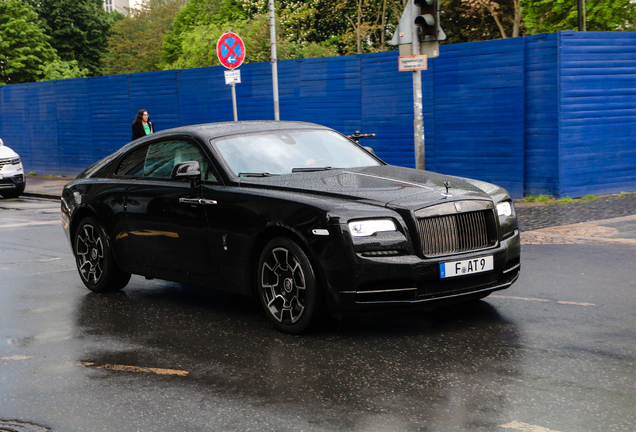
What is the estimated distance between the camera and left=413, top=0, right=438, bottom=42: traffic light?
474 inches

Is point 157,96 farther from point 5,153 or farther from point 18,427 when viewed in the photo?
→ point 18,427

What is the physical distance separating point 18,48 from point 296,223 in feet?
188

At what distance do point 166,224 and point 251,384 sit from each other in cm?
239

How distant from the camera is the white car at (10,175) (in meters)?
19.7

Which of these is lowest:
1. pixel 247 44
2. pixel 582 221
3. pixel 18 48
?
pixel 582 221

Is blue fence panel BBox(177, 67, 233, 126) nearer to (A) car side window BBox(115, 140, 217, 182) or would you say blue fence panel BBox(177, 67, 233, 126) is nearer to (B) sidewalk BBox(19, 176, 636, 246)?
(B) sidewalk BBox(19, 176, 636, 246)

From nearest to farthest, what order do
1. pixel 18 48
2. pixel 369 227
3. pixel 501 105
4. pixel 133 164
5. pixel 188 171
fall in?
pixel 369 227 → pixel 188 171 → pixel 133 164 → pixel 501 105 → pixel 18 48

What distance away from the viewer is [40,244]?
11438mm

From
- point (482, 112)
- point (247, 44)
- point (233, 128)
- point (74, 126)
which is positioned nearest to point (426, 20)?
point (482, 112)

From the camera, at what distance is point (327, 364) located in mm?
5219

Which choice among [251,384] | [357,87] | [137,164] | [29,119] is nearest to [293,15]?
[29,119]

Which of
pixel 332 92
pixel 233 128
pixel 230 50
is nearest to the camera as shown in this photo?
pixel 233 128

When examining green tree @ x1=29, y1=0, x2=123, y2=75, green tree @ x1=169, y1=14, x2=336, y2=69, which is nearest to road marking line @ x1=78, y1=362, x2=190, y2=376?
green tree @ x1=169, y1=14, x2=336, y2=69

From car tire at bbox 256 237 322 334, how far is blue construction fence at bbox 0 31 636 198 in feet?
28.9
